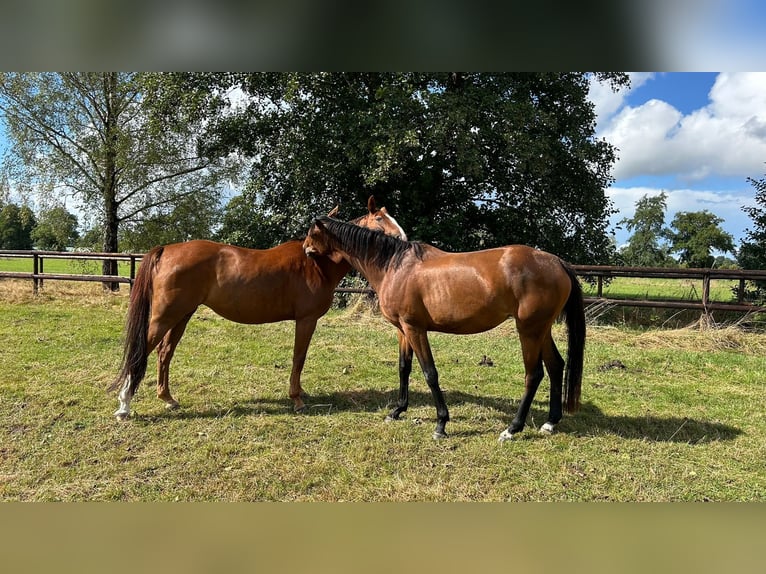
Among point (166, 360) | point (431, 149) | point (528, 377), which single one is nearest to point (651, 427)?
point (528, 377)

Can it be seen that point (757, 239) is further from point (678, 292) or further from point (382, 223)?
point (382, 223)

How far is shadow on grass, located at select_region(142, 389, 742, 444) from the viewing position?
3.73 meters

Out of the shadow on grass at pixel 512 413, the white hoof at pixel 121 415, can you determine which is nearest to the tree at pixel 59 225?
Result: the white hoof at pixel 121 415

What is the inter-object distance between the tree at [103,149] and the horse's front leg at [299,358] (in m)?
9.92

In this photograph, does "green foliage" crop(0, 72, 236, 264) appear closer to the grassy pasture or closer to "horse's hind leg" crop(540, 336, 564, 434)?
the grassy pasture

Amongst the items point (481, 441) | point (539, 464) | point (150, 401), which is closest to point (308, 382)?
point (150, 401)

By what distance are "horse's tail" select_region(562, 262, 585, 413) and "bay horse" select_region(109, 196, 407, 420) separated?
1824 mm

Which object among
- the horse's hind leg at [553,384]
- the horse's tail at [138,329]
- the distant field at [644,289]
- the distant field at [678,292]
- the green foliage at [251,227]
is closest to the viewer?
the horse's hind leg at [553,384]

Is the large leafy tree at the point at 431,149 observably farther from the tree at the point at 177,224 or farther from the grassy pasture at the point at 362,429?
the grassy pasture at the point at 362,429

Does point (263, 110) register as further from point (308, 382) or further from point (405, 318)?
point (405, 318)

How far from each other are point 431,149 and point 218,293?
7.08 meters

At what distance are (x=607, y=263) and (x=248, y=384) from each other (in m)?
10.3

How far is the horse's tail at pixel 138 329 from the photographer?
12.7 feet

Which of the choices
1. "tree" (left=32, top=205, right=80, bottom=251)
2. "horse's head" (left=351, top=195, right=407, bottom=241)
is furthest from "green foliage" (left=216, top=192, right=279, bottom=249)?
"horse's head" (left=351, top=195, right=407, bottom=241)
